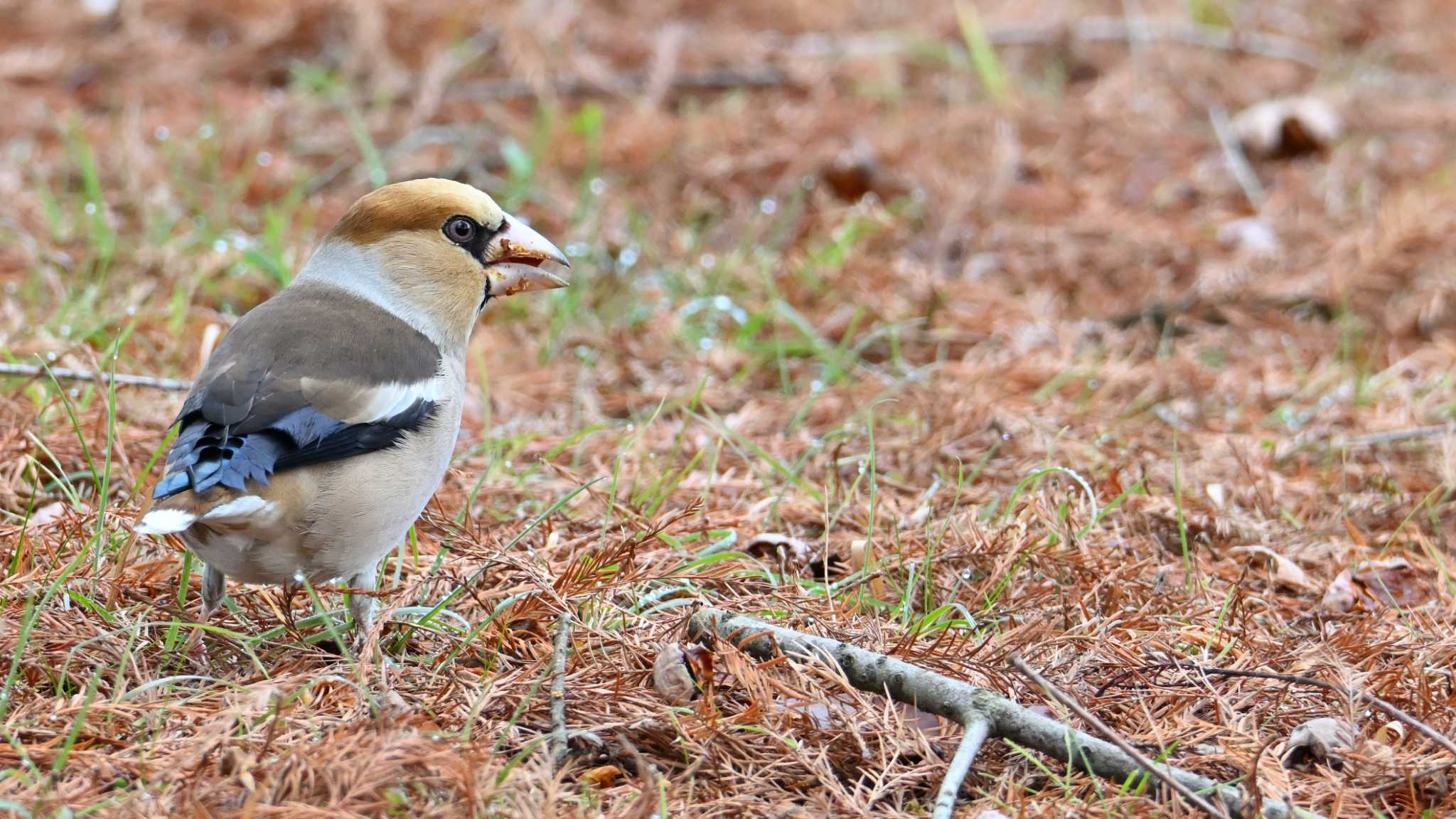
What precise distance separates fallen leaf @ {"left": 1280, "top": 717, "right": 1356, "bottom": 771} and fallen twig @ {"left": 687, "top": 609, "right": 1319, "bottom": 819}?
0.24m

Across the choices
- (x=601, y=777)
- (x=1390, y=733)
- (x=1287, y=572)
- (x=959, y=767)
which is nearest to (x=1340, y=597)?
(x=1287, y=572)

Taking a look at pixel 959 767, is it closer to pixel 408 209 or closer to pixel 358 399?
pixel 358 399

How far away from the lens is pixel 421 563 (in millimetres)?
3414

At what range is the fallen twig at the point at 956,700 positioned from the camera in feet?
8.05

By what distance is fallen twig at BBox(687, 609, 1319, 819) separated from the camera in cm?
246

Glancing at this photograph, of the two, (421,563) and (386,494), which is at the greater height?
(386,494)

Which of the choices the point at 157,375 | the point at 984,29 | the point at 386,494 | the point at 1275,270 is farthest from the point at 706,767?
the point at 984,29

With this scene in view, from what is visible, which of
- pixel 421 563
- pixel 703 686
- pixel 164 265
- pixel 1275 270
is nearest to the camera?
pixel 703 686

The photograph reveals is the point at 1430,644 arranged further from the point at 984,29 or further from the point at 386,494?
the point at 984,29

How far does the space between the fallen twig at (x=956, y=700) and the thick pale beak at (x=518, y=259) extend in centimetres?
111

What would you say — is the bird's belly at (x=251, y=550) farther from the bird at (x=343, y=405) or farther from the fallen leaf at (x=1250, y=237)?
the fallen leaf at (x=1250, y=237)

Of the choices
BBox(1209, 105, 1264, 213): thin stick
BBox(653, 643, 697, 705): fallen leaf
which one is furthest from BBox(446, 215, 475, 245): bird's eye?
BBox(1209, 105, 1264, 213): thin stick

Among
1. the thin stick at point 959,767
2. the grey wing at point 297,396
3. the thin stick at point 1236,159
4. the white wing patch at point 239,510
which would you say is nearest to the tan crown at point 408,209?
the grey wing at point 297,396

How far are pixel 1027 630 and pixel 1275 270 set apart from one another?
3515mm
